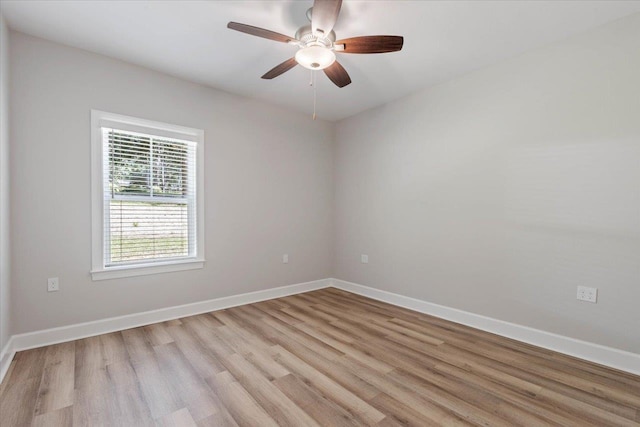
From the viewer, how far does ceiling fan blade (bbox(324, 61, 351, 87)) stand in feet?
8.04

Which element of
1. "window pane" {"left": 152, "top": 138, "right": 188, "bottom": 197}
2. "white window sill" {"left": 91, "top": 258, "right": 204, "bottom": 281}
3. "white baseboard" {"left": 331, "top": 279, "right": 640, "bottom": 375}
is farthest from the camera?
"window pane" {"left": 152, "top": 138, "right": 188, "bottom": 197}

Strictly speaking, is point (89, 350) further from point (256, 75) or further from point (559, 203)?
point (559, 203)

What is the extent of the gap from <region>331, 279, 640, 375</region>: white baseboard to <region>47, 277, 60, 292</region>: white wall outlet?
3393 mm

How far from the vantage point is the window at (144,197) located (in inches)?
112

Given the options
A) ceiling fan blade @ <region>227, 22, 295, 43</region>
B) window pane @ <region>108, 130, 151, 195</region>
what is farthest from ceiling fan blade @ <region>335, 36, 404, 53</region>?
window pane @ <region>108, 130, 151, 195</region>

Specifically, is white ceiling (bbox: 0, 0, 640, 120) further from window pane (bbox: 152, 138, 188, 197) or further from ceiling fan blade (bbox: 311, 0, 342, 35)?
window pane (bbox: 152, 138, 188, 197)

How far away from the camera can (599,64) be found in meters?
2.35

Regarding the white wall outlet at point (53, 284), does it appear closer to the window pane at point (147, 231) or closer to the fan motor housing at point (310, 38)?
the window pane at point (147, 231)

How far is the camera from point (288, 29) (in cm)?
244

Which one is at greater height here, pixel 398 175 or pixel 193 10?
pixel 193 10

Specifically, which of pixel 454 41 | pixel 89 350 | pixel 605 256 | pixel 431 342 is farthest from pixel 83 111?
pixel 605 256

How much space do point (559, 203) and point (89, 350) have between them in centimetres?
409

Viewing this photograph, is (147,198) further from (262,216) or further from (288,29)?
(288,29)

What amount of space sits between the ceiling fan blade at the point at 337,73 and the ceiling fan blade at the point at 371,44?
0.24m
